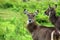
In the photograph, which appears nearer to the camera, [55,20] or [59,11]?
[55,20]

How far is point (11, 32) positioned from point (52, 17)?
292 centimetres

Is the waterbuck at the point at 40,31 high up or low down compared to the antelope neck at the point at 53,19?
up

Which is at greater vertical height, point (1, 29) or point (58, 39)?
point (58, 39)

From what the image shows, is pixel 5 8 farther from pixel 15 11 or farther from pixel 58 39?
pixel 58 39

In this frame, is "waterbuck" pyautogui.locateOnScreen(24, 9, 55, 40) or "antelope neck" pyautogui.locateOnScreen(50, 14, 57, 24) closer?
"waterbuck" pyautogui.locateOnScreen(24, 9, 55, 40)

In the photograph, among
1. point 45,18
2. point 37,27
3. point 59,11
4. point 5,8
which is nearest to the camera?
point 37,27

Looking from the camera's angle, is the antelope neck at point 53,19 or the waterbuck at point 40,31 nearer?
the waterbuck at point 40,31

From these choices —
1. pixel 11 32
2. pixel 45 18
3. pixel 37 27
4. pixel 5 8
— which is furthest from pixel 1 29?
pixel 5 8

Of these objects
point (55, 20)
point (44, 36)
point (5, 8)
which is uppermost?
point (44, 36)

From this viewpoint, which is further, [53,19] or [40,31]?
[53,19]

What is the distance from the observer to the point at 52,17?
1221cm

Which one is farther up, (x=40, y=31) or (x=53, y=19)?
(x=40, y=31)

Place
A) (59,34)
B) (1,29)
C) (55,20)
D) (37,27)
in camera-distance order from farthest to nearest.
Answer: (55,20), (1,29), (37,27), (59,34)

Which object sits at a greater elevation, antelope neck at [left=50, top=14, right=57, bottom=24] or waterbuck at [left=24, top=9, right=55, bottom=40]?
waterbuck at [left=24, top=9, right=55, bottom=40]
